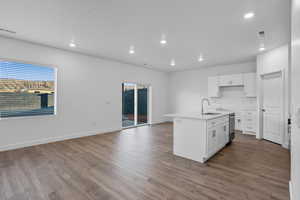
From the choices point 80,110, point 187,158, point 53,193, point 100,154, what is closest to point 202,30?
point 187,158

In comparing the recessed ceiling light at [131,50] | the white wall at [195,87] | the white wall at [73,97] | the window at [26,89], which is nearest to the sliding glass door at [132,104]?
the white wall at [73,97]

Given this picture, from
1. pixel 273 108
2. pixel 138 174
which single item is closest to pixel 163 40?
pixel 138 174

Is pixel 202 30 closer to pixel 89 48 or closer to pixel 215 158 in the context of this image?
pixel 215 158

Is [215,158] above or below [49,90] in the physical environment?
below

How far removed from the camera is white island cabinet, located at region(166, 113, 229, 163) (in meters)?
2.92

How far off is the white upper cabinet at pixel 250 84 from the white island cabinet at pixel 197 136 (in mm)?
2853

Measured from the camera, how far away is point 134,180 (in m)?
2.31

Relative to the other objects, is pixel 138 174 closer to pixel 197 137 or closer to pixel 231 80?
pixel 197 137

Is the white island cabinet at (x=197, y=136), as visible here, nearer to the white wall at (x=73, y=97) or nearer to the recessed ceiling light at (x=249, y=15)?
the recessed ceiling light at (x=249, y=15)

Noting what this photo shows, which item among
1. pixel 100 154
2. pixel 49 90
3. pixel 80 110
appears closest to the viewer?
pixel 100 154

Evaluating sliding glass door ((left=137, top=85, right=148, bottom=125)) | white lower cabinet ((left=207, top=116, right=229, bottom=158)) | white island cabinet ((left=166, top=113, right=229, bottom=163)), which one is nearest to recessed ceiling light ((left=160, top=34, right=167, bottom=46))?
white island cabinet ((left=166, top=113, right=229, bottom=163))

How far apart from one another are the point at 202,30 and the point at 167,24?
84 cm

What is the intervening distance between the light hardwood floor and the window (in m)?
1.08

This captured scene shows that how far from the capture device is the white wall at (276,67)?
3.94 meters
